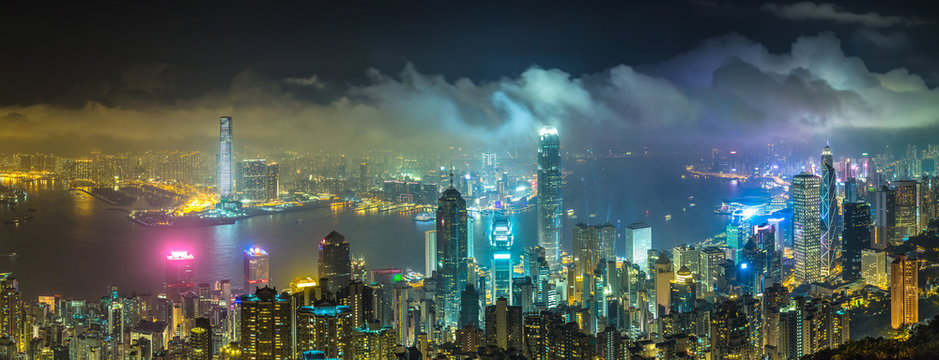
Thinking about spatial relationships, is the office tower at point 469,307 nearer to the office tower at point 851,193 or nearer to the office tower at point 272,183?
the office tower at point 272,183

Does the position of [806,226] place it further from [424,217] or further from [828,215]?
[424,217]

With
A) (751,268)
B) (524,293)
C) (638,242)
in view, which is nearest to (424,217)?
(524,293)

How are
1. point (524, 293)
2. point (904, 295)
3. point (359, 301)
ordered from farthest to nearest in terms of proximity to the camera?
point (524, 293), point (904, 295), point (359, 301)

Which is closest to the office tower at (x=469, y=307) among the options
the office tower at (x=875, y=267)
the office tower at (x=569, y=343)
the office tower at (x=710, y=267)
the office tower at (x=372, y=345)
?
the office tower at (x=569, y=343)

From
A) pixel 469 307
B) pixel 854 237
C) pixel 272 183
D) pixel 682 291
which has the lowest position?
pixel 469 307

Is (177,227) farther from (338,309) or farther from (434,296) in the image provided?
(338,309)

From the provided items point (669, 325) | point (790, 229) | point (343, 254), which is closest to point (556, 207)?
point (790, 229)
